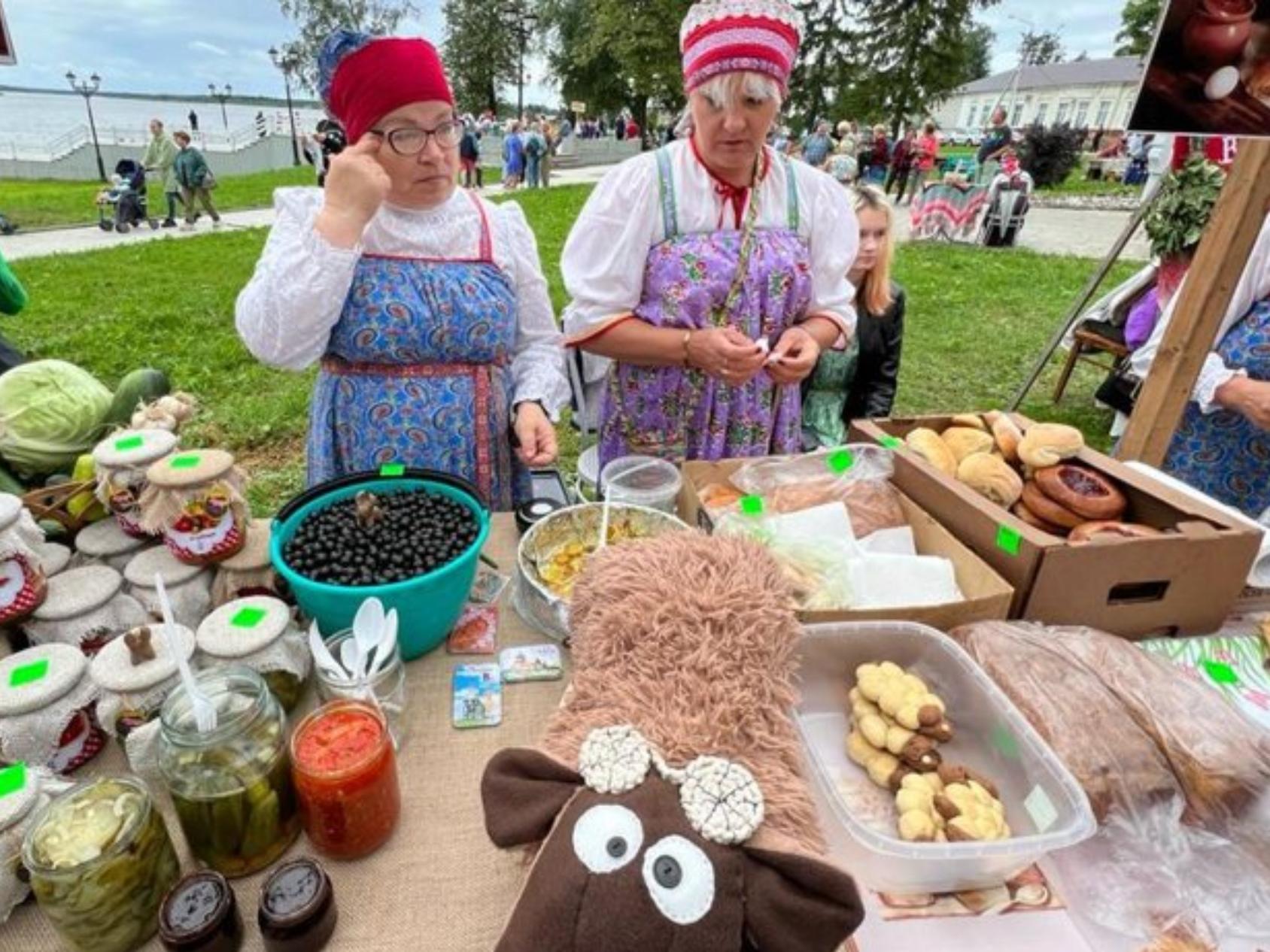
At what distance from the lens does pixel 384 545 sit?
1142 mm

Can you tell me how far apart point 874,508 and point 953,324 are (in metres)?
6.47

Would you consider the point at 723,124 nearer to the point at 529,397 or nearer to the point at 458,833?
the point at 529,397

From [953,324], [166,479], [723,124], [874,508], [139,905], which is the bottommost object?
[953,324]

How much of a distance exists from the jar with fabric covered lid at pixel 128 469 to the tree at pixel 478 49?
39.1 meters

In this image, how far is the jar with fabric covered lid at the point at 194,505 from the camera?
1.10m

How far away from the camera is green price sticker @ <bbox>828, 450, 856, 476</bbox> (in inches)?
64.3

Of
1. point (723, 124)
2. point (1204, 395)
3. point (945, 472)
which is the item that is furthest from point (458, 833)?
point (1204, 395)

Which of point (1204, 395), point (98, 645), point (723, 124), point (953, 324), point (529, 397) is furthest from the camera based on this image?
point (953, 324)

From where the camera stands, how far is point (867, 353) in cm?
294

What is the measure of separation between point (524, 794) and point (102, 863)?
17.9 inches

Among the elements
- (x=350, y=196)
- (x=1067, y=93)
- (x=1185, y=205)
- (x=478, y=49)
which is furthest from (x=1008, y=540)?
(x=1067, y=93)

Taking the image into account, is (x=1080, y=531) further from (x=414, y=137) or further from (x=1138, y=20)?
(x=1138, y=20)

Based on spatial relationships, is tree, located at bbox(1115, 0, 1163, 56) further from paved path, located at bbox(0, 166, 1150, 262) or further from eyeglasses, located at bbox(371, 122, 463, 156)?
eyeglasses, located at bbox(371, 122, 463, 156)

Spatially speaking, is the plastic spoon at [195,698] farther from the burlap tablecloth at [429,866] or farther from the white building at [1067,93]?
the white building at [1067,93]
